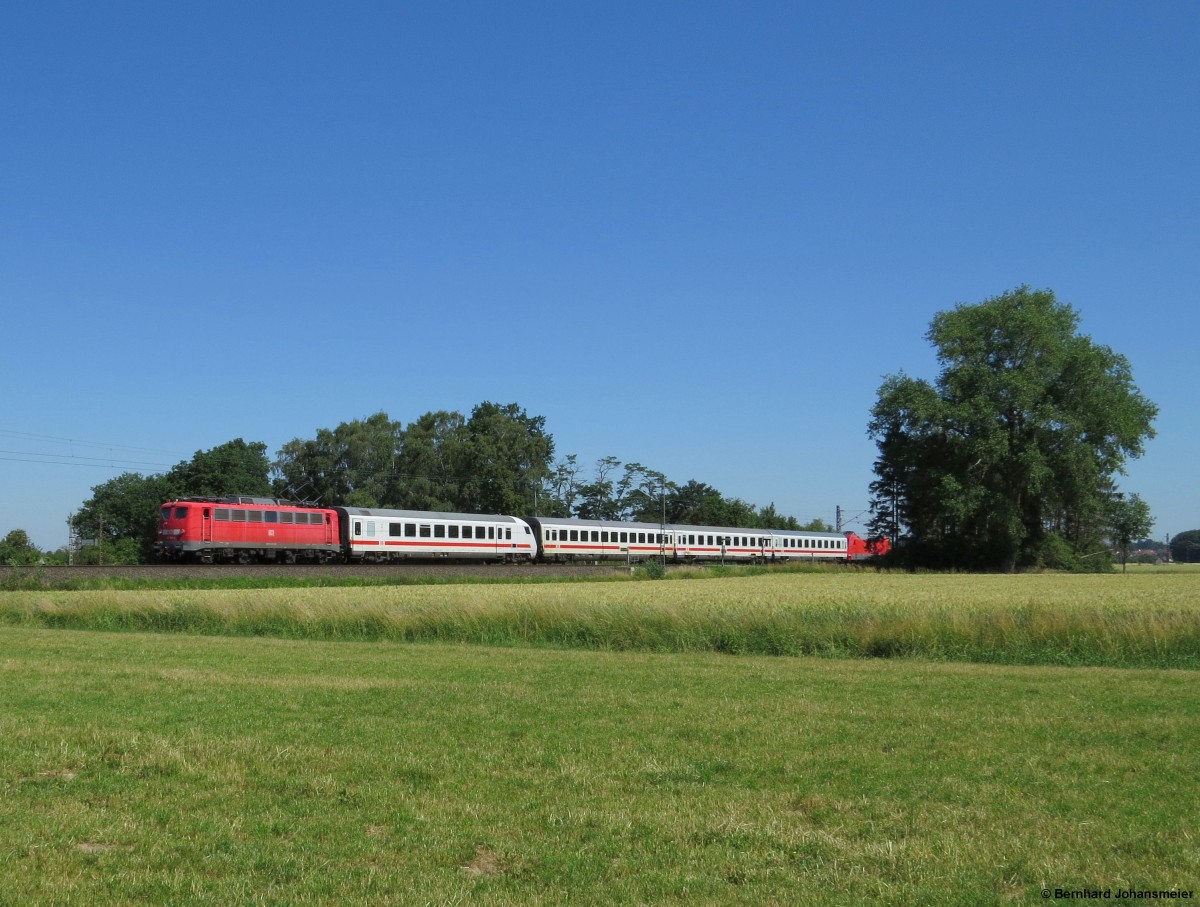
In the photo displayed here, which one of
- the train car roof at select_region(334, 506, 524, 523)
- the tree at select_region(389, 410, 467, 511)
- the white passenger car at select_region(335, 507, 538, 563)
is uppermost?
the tree at select_region(389, 410, 467, 511)

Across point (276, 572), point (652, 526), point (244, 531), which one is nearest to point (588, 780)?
point (276, 572)

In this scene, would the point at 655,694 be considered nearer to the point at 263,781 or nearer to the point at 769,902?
the point at 263,781

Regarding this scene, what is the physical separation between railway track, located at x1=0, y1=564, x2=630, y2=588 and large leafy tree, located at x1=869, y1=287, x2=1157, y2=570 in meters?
22.7

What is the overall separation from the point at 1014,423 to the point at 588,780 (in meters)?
66.1

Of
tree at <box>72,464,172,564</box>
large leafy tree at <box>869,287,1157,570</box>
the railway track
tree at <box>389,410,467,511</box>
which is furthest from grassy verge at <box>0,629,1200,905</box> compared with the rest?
tree at <box>72,464,172,564</box>

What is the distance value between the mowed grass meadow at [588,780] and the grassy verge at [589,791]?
3 cm

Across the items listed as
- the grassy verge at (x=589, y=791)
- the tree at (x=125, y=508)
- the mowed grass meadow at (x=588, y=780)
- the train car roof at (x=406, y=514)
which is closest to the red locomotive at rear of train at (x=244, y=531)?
the train car roof at (x=406, y=514)

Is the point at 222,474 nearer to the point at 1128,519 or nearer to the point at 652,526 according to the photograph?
the point at 652,526

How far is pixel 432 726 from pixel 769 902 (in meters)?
5.86

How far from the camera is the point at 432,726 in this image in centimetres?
1083

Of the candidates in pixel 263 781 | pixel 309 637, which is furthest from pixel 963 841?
pixel 309 637

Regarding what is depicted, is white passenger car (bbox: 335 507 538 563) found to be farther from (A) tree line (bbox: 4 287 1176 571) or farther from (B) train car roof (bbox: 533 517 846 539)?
(A) tree line (bbox: 4 287 1176 571)

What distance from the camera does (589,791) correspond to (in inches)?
316

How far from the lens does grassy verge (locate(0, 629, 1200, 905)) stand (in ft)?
19.6
